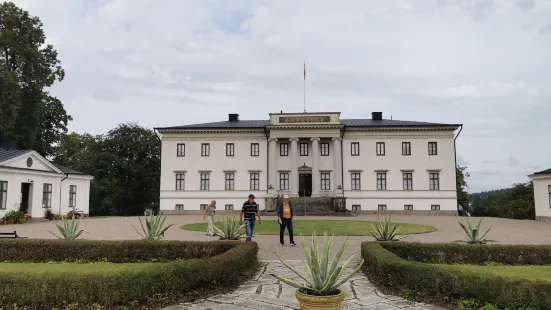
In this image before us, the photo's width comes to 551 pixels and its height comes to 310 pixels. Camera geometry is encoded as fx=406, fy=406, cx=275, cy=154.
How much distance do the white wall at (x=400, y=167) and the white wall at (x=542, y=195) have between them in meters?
10.3

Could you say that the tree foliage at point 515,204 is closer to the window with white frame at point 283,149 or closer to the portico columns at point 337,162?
the portico columns at point 337,162

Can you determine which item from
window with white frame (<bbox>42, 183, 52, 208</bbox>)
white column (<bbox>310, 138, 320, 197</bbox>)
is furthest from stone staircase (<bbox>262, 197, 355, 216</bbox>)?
window with white frame (<bbox>42, 183, 52, 208</bbox>)

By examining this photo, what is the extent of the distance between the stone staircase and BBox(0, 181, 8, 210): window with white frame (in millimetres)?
18480

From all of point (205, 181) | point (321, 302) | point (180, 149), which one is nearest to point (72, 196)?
point (180, 149)

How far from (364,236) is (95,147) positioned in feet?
124

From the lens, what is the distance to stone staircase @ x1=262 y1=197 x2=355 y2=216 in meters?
33.9

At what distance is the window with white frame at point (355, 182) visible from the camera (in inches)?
1506

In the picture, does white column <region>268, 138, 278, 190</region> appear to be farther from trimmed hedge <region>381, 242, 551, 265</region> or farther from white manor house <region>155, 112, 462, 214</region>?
trimmed hedge <region>381, 242, 551, 265</region>

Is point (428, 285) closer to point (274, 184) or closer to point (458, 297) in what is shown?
point (458, 297)

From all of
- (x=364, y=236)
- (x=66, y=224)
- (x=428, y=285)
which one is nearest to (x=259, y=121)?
(x=364, y=236)

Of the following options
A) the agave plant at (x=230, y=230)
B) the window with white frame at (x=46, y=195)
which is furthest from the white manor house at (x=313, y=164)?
the agave plant at (x=230, y=230)

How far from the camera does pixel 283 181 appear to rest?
128 ft

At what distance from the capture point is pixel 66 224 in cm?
1158

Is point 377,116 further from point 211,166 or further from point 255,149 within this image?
point 211,166
